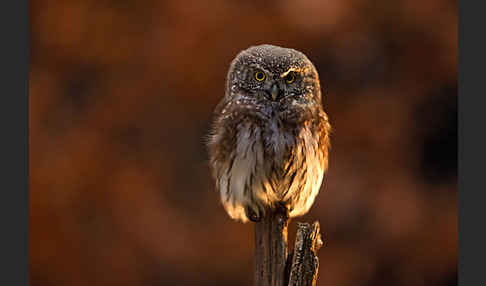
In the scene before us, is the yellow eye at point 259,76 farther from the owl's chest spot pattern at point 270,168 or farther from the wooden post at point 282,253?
the wooden post at point 282,253

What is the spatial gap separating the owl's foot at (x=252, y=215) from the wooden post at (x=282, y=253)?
0.04m

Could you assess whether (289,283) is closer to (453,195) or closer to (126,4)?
(453,195)

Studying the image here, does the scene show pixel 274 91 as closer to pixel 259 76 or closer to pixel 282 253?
pixel 259 76

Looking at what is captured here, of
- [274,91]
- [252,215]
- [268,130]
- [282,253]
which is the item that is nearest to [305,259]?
[282,253]

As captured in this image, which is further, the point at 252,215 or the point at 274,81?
the point at 252,215

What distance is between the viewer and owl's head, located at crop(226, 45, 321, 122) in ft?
8.11

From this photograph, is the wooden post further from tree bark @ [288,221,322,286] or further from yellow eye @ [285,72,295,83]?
yellow eye @ [285,72,295,83]

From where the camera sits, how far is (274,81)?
2484mm

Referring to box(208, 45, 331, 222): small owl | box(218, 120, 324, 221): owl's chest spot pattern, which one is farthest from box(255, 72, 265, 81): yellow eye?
box(218, 120, 324, 221): owl's chest spot pattern

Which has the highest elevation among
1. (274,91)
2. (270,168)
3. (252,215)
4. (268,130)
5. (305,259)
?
(274,91)

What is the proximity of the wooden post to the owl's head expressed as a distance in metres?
0.58

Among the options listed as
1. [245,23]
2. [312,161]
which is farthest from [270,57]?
[245,23]

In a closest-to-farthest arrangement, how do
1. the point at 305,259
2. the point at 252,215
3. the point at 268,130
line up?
the point at 305,259 < the point at 268,130 < the point at 252,215

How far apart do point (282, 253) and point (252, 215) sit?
1.05ft
